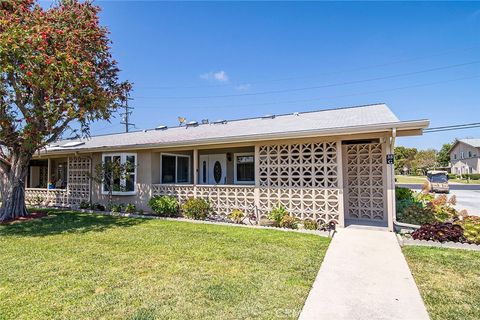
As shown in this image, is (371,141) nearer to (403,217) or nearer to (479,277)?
(403,217)

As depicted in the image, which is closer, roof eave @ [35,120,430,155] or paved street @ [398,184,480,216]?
roof eave @ [35,120,430,155]

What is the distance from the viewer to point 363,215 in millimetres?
9414

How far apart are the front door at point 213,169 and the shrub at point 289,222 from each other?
5.21 metres

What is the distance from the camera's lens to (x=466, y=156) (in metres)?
44.3

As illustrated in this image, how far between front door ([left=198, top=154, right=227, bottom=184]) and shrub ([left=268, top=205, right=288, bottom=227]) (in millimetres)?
4846

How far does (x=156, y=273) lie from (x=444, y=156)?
68.6 m

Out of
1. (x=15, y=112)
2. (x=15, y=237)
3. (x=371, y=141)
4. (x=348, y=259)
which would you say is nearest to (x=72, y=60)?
(x=15, y=112)

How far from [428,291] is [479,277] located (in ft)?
4.15

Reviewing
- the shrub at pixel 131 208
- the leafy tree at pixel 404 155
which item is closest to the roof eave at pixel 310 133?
the shrub at pixel 131 208

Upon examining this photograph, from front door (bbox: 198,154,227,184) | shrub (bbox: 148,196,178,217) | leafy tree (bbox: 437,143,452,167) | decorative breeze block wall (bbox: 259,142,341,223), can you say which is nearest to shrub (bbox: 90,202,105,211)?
shrub (bbox: 148,196,178,217)

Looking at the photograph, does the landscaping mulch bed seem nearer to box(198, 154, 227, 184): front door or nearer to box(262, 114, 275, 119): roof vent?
box(198, 154, 227, 184): front door

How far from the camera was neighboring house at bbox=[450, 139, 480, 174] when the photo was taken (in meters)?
40.7

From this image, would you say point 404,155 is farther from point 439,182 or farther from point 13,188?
point 13,188

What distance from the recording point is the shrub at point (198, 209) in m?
10.1
